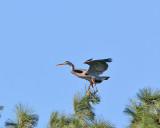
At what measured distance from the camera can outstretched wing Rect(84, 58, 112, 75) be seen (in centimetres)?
1341

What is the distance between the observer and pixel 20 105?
918cm

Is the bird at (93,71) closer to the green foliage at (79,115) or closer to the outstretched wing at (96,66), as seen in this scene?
the outstretched wing at (96,66)

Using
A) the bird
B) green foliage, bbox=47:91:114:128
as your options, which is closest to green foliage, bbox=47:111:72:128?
green foliage, bbox=47:91:114:128

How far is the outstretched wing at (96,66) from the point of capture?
44.0ft

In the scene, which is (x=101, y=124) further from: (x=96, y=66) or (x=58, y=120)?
(x=96, y=66)

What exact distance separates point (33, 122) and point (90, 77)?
5206 mm

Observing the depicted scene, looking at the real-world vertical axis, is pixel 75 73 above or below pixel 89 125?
above

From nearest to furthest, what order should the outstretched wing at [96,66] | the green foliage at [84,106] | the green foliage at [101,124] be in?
the green foliage at [101,124], the green foliage at [84,106], the outstretched wing at [96,66]

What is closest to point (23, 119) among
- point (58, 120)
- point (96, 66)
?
point (58, 120)

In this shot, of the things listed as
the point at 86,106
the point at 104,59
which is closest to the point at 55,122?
the point at 86,106

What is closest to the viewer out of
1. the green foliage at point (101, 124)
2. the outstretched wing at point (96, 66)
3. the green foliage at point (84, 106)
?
the green foliage at point (101, 124)

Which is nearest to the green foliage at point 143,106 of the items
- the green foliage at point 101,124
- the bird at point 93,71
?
the green foliage at point 101,124

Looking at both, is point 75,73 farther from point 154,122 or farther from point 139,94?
point 154,122

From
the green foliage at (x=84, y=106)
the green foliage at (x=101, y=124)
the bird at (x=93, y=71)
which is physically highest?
the bird at (x=93, y=71)
